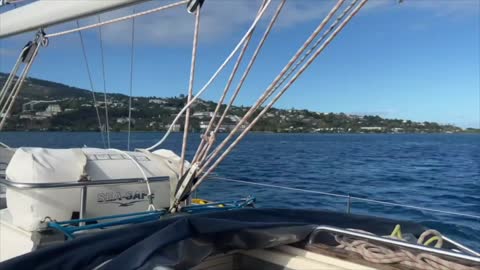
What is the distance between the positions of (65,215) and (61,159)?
0.39 metres

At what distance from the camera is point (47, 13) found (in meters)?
3.96

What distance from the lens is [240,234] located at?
8.77ft

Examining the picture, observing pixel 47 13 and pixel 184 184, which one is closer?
pixel 184 184

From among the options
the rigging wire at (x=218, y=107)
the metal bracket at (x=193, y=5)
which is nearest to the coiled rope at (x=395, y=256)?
the rigging wire at (x=218, y=107)

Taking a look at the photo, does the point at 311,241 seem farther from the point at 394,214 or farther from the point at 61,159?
the point at 394,214

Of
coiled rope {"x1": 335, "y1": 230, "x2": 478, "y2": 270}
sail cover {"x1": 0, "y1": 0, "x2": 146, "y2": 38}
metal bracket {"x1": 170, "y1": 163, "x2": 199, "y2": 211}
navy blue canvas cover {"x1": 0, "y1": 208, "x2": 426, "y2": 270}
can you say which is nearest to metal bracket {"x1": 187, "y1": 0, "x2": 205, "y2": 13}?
sail cover {"x1": 0, "y1": 0, "x2": 146, "y2": 38}

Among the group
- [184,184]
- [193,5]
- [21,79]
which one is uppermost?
[193,5]

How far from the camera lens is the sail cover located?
3527mm

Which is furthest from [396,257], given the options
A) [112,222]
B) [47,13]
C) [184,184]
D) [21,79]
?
[21,79]

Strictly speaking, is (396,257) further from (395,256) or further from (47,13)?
(47,13)

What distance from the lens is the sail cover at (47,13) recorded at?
3.53 metres

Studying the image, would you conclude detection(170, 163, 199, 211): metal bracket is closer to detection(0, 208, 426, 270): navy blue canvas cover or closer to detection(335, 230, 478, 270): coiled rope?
detection(0, 208, 426, 270): navy blue canvas cover

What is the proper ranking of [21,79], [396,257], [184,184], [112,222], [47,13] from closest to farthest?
[396,257], [112,222], [184,184], [47,13], [21,79]

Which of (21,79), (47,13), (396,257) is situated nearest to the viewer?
(396,257)
